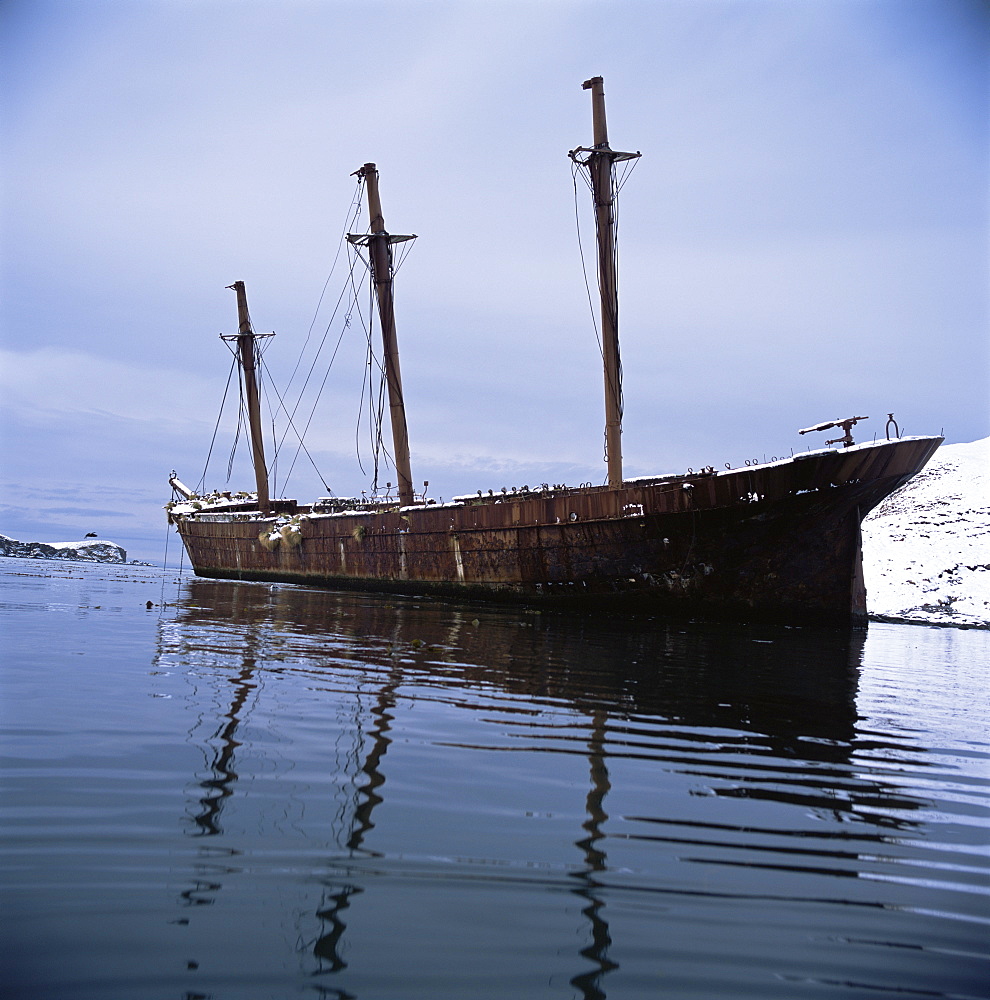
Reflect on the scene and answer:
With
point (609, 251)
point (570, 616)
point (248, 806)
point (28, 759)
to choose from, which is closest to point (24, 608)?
point (570, 616)

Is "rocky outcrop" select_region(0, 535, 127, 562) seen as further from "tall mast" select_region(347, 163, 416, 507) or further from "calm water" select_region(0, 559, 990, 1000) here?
"calm water" select_region(0, 559, 990, 1000)

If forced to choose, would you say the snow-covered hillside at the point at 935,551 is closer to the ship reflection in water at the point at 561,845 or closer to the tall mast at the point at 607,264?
the tall mast at the point at 607,264

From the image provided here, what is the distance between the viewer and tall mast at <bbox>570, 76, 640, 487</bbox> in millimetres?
23062

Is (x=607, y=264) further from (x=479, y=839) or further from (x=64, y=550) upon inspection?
(x=64, y=550)

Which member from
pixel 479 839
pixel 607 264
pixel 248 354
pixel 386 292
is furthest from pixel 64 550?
pixel 479 839

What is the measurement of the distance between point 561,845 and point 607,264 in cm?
2185

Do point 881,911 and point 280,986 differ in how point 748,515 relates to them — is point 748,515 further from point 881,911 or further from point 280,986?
point 280,986

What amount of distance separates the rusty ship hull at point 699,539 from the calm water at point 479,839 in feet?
33.5

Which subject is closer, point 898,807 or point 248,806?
point 248,806

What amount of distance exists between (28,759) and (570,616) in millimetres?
16805

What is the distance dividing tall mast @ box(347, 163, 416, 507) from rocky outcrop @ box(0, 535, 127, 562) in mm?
65950

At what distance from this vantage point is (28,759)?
17.1ft

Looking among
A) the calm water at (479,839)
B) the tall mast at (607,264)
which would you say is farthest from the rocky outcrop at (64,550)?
the calm water at (479,839)

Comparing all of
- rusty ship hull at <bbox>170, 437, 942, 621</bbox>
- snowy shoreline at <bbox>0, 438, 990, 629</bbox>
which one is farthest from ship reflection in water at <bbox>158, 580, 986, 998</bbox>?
snowy shoreline at <bbox>0, 438, 990, 629</bbox>
